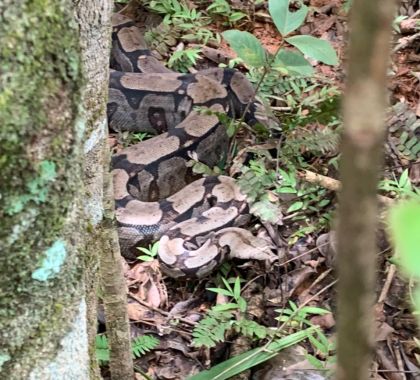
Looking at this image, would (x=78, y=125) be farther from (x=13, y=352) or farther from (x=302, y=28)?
(x=302, y=28)

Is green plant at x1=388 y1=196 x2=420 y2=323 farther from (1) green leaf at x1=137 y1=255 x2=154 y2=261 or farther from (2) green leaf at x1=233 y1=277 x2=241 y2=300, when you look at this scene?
(1) green leaf at x1=137 y1=255 x2=154 y2=261

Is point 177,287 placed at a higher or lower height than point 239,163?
lower

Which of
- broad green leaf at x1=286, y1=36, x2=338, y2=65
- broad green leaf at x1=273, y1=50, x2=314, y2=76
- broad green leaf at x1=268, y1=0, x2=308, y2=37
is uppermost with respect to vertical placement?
broad green leaf at x1=268, y1=0, x2=308, y2=37

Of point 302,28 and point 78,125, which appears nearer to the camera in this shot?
point 78,125

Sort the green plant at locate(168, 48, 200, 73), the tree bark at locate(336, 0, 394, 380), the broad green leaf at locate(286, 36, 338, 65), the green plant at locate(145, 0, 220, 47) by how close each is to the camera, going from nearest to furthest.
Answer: the tree bark at locate(336, 0, 394, 380), the broad green leaf at locate(286, 36, 338, 65), the green plant at locate(168, 48, 200, 73), the green plant at locate(145, 0, 220, 47)

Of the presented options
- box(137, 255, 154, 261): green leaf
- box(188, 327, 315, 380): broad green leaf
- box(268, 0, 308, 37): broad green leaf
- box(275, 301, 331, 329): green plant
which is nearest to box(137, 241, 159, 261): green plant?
box(137, 255, 154, 261): green leaf

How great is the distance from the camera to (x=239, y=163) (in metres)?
4.48

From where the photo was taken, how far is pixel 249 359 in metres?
2.79

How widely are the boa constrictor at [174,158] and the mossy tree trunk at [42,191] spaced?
8.01 ft

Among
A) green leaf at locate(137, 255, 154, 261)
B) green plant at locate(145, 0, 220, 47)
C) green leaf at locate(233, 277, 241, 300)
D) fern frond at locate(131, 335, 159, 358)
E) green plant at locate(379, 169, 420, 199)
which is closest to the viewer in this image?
fern frond at locate(131, 335, 159, 358)

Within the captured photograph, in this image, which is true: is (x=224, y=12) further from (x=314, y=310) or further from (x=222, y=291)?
(x=314, y=310)

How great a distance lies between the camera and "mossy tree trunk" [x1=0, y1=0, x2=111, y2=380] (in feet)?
3.15

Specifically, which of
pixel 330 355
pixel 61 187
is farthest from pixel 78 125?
pixel 330 355

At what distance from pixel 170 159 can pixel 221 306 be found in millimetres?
1640
